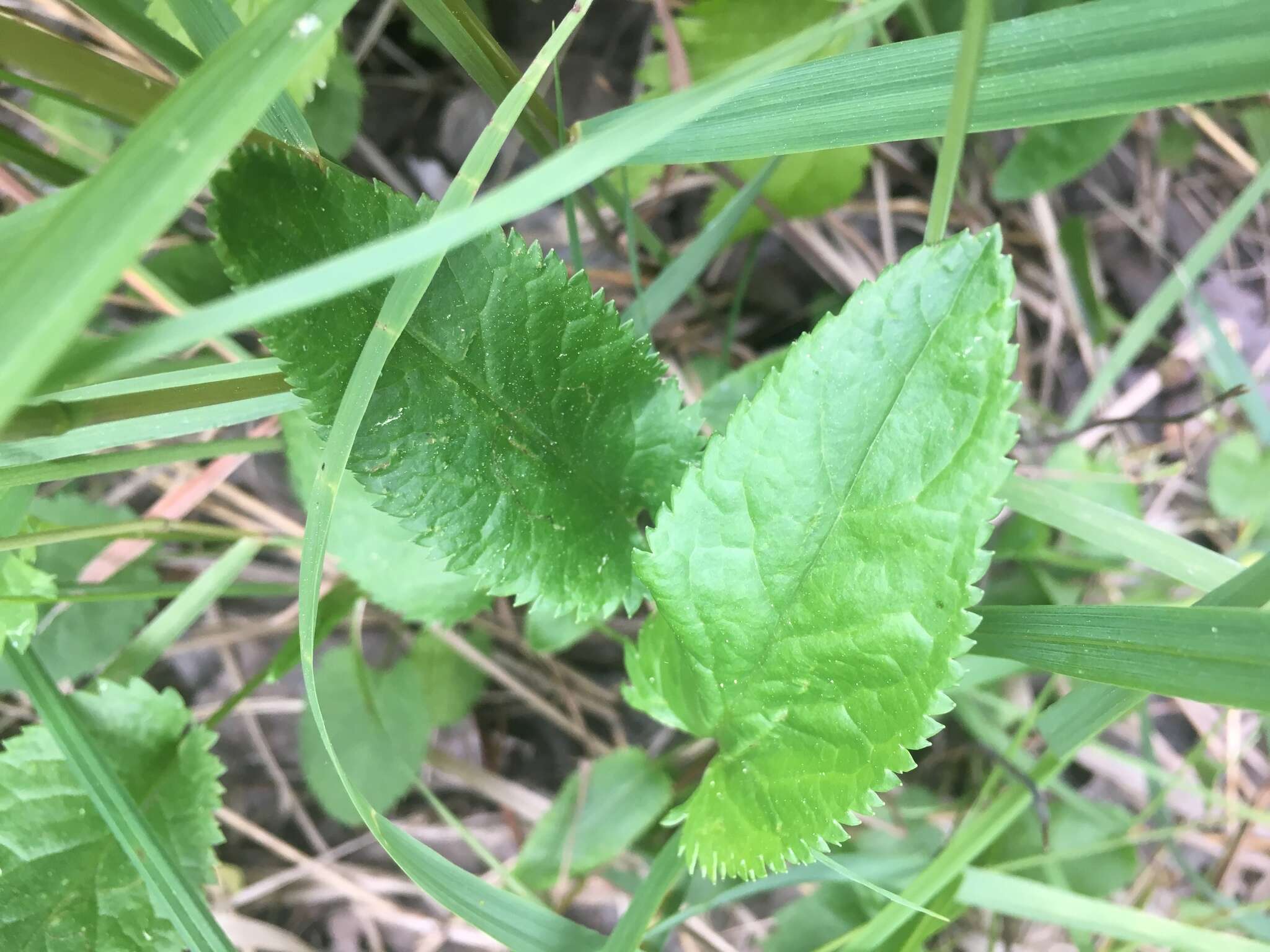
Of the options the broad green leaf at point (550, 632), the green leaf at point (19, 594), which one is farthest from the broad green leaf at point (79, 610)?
the broad green leaf at point (550, 632)

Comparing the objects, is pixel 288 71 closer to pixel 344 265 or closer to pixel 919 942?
pixel 344 265

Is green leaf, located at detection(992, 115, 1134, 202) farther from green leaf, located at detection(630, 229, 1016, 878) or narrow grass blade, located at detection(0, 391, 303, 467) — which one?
narrow grass blade, located at detection(0, 391, 303, 467)

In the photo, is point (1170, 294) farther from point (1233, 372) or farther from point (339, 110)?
point (339, 110)

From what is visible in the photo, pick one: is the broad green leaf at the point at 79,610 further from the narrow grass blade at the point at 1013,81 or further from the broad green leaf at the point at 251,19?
the narrow grass blade at the point at 1013,81

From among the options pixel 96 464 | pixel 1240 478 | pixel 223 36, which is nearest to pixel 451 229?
pixel 223 36

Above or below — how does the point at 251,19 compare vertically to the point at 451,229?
above

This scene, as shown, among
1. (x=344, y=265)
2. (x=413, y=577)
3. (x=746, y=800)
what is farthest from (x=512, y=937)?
(x=344, y=265)
